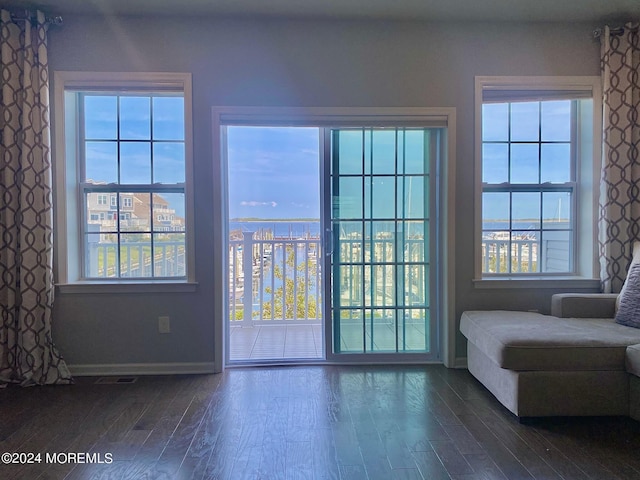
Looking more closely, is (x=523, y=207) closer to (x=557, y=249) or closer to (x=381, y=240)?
(x=557, y=249)

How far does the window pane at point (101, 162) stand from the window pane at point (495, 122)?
273 centimetres

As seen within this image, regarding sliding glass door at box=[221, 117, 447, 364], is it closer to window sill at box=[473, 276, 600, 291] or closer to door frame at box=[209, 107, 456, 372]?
door frame at box=[209, 107, 456, 372]

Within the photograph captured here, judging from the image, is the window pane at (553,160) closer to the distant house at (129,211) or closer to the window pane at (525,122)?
the window pane at (525,122)

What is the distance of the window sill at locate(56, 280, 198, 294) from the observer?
109 inches

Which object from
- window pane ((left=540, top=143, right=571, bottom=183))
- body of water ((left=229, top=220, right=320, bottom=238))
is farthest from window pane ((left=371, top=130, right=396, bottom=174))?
body of water ((left=229, top=220, right=320, bottom=238))

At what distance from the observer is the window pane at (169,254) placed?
2961 millimetres

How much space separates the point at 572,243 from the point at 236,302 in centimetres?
305

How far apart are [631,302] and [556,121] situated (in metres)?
1.41

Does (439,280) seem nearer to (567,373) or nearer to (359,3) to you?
(567,373)

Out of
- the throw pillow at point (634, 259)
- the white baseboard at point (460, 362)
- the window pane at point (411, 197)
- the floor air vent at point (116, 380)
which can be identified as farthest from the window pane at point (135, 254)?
the throw pillow at point (634, 259)

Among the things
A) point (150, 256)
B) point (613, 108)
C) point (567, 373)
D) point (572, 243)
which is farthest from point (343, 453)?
point (613, 108)

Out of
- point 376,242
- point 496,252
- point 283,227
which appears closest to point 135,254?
point 283,227

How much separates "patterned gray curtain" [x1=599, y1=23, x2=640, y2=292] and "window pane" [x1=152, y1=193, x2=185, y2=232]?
302 cm

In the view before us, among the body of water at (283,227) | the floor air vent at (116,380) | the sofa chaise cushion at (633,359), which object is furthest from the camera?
the body of water at (283,227)
